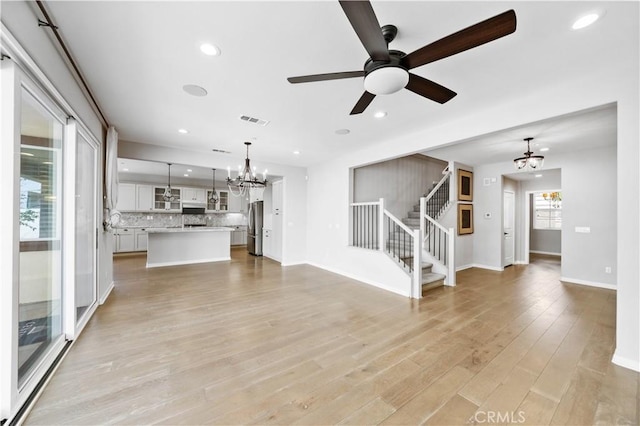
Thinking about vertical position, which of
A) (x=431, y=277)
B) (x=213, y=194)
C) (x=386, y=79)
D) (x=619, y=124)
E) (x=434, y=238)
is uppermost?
(x=386, y=79)

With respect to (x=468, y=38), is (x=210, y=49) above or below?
above

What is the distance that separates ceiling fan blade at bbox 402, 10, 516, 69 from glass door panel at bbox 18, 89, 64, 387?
281 centimetres

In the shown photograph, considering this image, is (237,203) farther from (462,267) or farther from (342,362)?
(342,362)

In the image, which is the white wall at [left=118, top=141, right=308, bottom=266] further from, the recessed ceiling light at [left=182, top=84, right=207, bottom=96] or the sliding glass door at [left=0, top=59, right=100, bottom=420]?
the sliding glass door at [left=0, top=59, right=100, bottom=420]

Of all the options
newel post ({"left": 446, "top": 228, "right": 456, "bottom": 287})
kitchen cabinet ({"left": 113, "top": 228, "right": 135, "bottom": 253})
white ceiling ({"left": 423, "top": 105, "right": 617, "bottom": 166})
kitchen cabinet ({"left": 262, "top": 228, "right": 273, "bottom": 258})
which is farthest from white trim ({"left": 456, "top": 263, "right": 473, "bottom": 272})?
kitchen cabinet ({"left": 113, "top": 228, "right": 135, "bottom": 253})

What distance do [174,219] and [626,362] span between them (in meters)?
11.1

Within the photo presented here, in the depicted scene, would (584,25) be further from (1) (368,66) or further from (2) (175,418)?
(2) (175,418)

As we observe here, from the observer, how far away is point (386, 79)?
1.80 m

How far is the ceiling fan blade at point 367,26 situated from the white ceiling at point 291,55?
0.33 meters

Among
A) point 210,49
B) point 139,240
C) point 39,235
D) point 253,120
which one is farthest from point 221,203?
point 210,49

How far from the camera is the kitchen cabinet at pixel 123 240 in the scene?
326 inches

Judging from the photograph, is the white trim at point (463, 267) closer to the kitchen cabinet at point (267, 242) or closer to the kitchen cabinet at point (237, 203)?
the kitchen cabinet at point (267, 242)

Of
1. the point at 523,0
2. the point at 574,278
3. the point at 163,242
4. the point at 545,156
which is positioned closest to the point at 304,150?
the point at 523,0

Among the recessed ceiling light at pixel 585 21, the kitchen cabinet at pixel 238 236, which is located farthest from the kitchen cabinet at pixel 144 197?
the recessed ceiling light at pixel 585 21
